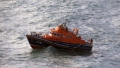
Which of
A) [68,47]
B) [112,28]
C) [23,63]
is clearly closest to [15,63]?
[23,63]

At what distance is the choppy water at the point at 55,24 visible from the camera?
53188mm

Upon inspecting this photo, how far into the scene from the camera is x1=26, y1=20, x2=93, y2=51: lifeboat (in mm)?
56375

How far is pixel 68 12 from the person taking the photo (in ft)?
255

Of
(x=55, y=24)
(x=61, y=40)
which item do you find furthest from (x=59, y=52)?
(x=55, y=24)

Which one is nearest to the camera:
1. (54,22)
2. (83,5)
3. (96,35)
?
(96,35)

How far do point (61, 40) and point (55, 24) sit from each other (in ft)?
46.2

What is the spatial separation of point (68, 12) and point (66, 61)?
2582 centimetres

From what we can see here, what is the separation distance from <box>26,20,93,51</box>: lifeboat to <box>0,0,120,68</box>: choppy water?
856mm

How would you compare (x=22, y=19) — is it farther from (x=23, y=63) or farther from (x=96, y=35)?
(x=23, y=63)

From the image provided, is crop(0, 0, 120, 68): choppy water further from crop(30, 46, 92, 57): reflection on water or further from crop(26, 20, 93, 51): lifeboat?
crop(26, 20, 93, 51): lifeboat

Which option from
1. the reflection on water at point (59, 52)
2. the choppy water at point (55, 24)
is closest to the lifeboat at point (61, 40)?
the reflection on water at point (59, 52)

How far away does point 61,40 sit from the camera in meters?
56.6

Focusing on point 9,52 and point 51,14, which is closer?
point 9,52

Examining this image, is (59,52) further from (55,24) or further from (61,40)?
(55,24)
